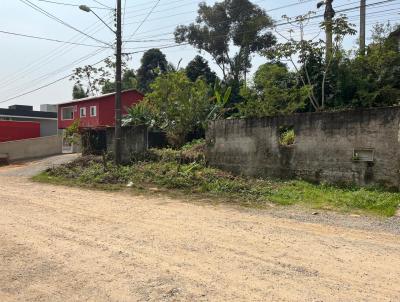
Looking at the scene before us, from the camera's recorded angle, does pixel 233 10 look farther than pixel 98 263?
Yes

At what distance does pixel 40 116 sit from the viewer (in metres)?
49.4

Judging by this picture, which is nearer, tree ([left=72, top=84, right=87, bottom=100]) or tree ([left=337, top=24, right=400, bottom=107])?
tree ([left=337, top=24, right=400, bottom=107])

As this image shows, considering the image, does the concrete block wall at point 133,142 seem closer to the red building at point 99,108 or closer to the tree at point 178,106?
the tree at point 178,106

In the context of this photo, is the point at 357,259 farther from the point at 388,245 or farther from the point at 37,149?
the point at 37,149

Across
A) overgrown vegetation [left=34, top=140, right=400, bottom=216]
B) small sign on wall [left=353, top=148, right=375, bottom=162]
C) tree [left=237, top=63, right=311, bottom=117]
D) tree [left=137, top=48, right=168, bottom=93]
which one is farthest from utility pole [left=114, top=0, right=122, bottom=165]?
tree [left=137, top=48, right=168, bottom=93]

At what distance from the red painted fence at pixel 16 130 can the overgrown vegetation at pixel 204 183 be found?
13.1 meters

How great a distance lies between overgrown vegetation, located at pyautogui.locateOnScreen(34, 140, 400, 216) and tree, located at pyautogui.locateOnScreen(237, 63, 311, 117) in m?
2.59

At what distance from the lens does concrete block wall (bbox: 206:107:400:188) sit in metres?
11.1

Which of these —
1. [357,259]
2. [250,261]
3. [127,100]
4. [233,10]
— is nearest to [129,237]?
[250,261]

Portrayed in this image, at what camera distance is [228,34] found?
43562 mm

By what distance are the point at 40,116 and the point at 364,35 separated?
38.1m

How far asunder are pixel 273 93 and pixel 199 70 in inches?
1014

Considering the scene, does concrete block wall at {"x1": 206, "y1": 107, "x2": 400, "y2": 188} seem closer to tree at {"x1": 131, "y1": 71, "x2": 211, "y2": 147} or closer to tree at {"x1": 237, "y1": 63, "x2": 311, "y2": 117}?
tree at {"x1": 237, "y1": 63, "x2": 311, "y2": 117}

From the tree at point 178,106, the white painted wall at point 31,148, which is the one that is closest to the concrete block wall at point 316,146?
the tree at point 178,106
